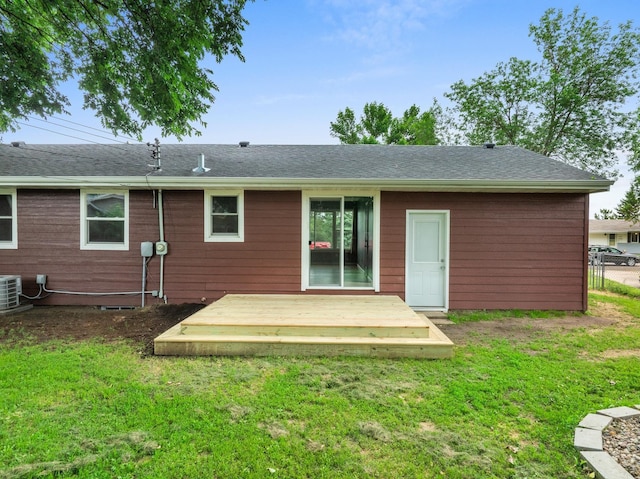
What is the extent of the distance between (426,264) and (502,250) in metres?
1.42

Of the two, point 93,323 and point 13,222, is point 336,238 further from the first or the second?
point 13,222

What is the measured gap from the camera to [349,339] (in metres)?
3.90

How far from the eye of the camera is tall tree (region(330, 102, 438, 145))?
72.9ft

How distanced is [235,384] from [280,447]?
108 cm

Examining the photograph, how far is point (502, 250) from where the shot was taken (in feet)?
19.5

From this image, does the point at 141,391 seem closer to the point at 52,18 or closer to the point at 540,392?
the point at 540,392

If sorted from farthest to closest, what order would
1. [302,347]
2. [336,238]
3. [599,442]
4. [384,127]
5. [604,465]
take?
[384,127], [336,238], [302,347], [599,442], [604,465]

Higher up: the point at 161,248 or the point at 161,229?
the point at 161,229

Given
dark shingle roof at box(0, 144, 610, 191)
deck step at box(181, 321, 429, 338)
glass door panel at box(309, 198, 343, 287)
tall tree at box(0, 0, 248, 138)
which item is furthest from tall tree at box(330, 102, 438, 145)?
deck step at box(181, 321, 429, 338)

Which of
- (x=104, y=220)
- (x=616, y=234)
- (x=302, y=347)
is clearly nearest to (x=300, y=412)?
(x=302, y=347)

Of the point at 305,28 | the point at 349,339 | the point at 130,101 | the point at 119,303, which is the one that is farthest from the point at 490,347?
the point at 305,28

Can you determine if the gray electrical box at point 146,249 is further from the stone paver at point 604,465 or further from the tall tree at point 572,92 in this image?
the tall tree at point 572,92

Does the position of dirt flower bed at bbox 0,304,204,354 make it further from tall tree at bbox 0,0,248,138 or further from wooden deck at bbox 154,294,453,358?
tall tree at bbox 0,0,248,138

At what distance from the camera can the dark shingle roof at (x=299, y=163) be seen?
591cm
